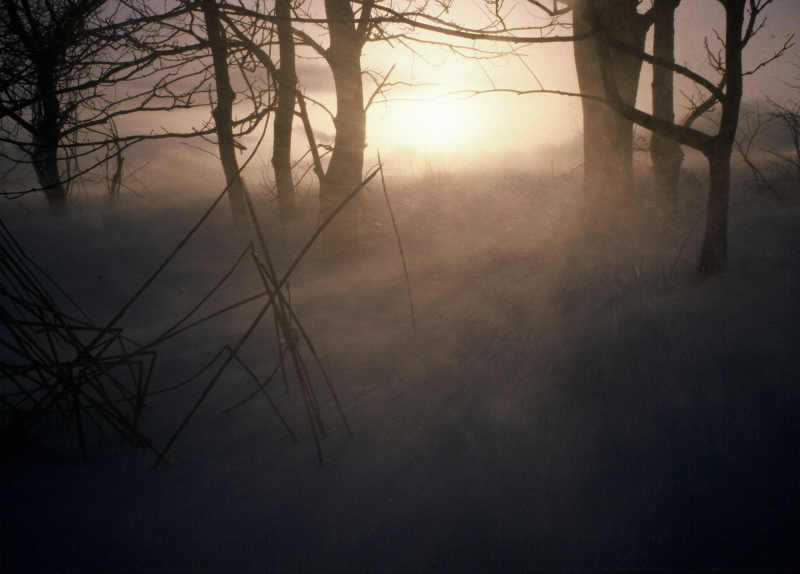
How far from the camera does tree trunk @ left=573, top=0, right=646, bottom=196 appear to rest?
386cm

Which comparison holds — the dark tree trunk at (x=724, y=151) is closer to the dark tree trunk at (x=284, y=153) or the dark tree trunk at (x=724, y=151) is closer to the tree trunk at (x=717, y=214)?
the tree trunk at (x=717, y=214)

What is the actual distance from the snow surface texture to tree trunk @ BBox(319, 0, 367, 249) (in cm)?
153

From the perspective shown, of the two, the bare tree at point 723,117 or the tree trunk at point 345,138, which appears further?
the tree trunk at point 345,138

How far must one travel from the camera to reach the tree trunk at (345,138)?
156 inches

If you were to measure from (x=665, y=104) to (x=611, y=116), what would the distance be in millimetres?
905

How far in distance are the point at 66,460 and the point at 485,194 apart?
5042 millimetres

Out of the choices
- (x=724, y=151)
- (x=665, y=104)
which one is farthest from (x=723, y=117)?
(x=665, y=104)

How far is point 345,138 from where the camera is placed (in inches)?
157

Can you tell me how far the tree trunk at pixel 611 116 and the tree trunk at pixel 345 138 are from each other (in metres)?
1.95

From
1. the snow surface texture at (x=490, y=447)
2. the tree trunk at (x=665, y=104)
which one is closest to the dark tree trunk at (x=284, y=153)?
the snow surface texture at (x=490, y=447)

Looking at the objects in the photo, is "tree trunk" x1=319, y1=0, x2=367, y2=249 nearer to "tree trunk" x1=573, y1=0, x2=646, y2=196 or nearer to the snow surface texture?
the snow surface texture

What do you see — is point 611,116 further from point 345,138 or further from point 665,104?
point 345,138

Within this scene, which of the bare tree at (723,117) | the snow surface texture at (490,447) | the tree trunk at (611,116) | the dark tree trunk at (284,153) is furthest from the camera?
the dark tree trunk at (284,153)

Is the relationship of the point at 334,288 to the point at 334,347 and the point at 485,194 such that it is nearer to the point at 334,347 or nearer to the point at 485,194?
the point at 334,347
